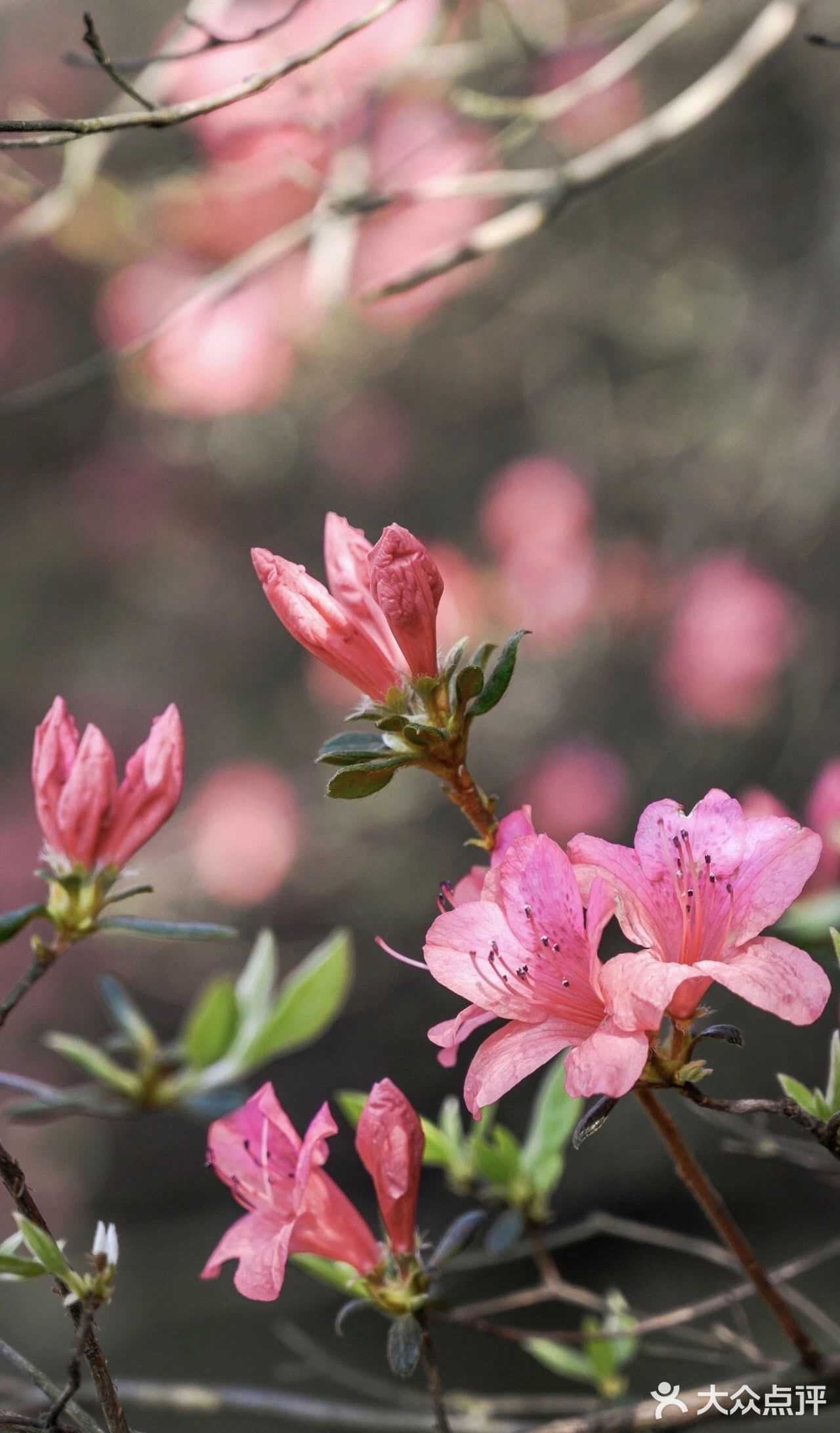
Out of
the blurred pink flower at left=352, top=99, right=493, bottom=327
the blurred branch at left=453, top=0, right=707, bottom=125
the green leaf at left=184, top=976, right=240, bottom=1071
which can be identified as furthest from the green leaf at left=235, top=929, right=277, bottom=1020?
the blurred pink flower at left=352, top=99, right=493, bottom=327

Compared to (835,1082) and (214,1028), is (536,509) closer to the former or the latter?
(214,1028)

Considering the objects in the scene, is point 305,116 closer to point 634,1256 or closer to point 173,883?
point 173,883

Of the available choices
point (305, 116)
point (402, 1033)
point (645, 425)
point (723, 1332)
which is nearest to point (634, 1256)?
point (402, 1033)

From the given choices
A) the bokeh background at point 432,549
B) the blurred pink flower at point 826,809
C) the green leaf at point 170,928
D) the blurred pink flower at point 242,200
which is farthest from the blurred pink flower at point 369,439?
the green leaf at point 170,928

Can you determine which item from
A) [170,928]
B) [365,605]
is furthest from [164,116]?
[170,928]

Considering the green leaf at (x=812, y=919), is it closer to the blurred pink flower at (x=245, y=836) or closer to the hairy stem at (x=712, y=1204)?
the hairy stem at (x=712, y=1204)
